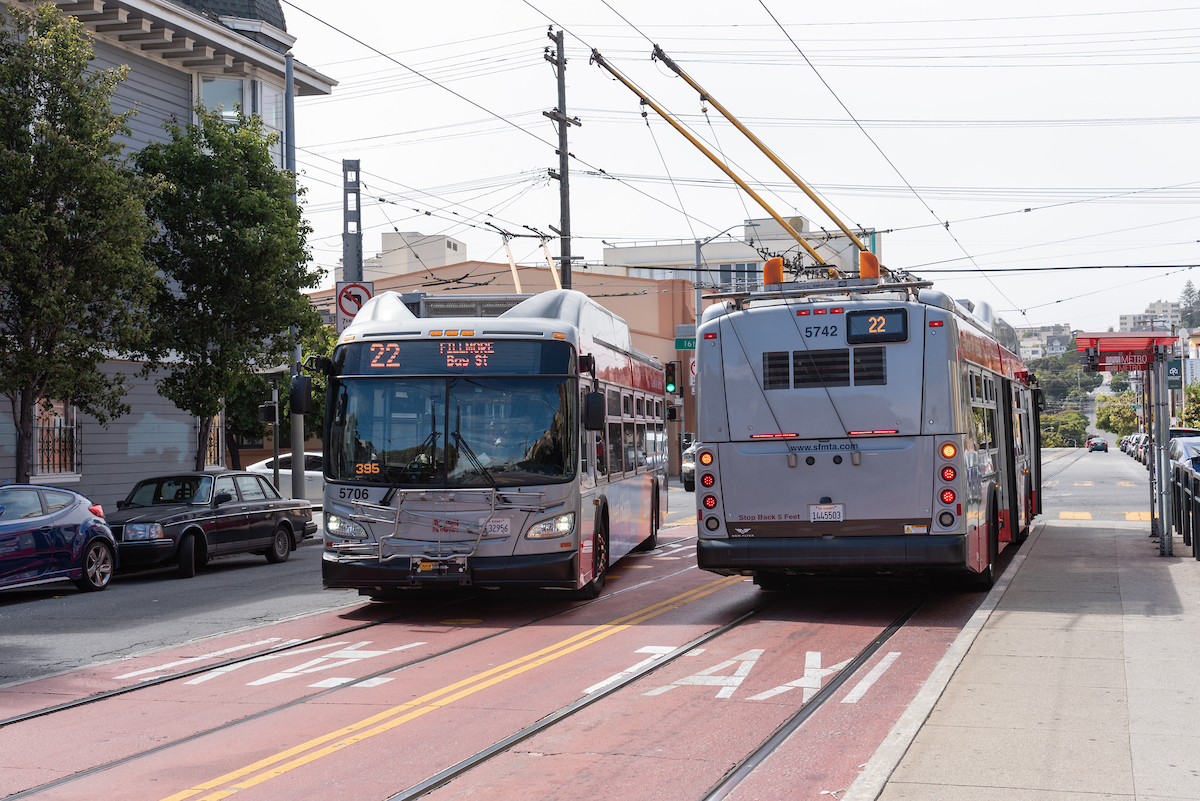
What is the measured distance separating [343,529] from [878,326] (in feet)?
18.4

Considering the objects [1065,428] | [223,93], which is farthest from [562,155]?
[1065,428]

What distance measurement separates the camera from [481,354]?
12.0 m

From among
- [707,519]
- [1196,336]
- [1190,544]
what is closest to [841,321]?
[707,519]

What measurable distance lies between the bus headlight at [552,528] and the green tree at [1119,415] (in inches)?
5102

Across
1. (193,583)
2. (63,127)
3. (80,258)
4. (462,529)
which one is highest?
(63,127)

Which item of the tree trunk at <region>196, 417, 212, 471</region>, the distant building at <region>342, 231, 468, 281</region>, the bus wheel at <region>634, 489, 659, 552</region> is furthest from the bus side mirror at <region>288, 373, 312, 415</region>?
the distant building at <region>342, 231, 468, 281</region>

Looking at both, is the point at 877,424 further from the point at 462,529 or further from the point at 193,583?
the point at 193,583

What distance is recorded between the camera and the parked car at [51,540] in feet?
45.4

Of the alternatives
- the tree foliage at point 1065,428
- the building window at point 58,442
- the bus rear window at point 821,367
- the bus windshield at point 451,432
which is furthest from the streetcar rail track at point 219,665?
the tree foliage at point 1065,428

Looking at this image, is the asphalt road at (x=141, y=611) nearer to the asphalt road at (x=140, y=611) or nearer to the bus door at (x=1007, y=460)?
the asphalt road at (x=140, y=611)

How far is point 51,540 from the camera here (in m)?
14.4

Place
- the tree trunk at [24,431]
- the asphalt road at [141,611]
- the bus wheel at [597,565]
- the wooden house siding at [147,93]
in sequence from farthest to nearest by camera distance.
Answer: the wooden house siding at [147,93]
the tree trunk at [24,431]
the bus wheel at [597,565]
the asphalt road at [141,611]

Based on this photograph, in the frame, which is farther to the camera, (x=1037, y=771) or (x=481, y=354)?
(x=481, y=354)

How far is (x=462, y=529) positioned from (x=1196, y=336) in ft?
406
